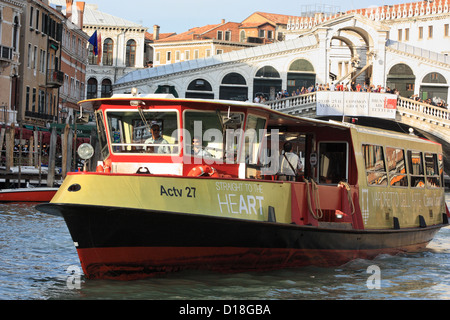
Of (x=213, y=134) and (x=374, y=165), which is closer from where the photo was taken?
(x=213, y=134)

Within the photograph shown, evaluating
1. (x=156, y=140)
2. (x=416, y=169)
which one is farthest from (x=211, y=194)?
(x=416, y=169)

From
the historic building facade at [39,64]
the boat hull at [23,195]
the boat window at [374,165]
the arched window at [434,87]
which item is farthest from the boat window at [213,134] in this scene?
the arched window at [434,87]

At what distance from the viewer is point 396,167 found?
46.5ft

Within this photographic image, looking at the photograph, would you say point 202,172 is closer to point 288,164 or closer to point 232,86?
point 288,164

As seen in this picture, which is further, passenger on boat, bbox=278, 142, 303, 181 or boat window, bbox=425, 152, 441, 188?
boat window, bbox=425, 152, 441, 188

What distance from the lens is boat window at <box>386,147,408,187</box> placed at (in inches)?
547

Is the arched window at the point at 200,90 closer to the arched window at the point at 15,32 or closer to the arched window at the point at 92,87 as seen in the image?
the arched window at the point at 15,32

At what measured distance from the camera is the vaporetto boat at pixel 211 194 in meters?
9.88

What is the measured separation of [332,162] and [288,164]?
4.55 ft

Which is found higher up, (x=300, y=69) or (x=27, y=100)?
(x=300, y=69)

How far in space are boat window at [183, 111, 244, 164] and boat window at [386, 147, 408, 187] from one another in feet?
12.5

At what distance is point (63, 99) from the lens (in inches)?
1850

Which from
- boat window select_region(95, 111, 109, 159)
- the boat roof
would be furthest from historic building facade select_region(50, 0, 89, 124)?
boat window select_region(95, 111, 109, 159)

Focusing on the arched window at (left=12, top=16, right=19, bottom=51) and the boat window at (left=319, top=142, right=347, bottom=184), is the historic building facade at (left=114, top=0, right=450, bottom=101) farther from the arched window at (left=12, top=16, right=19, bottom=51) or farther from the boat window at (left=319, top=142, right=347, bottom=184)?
the boat window at (left=319, top=142, right=347, bottom=184)
